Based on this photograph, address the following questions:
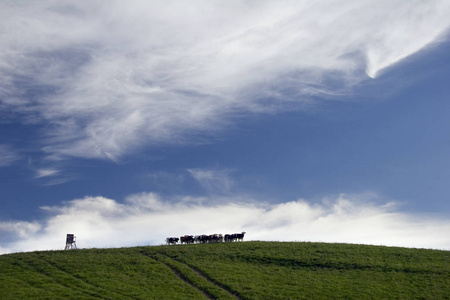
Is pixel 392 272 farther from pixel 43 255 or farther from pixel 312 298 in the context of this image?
pixel 43 255

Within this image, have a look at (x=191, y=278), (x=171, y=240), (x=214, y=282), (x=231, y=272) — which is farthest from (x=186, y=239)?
(x=214, y=282)

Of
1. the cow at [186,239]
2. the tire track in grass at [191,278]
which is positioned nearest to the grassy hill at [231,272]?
the tire track in grass at [191,278]

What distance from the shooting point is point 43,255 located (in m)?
55.1

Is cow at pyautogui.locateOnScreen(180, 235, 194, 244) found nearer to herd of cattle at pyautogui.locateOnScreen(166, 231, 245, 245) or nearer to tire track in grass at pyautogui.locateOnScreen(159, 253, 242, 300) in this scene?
herd of cattle at pyautogui.locateOnScreen(166, 231, 245, 245)

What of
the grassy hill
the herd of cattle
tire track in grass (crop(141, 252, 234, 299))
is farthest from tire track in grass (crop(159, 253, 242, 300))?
the herd of cattle

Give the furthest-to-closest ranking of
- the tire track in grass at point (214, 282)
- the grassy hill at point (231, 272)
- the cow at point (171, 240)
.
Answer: the cow at point (171, 240) → the grassy hill at point (231, 272) → the tire track in grass at point (214, 282)

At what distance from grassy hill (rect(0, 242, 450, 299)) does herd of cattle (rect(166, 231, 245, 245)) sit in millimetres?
3346

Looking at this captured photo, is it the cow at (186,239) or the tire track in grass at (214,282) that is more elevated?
the cow at (186,239)

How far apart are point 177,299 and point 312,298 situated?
12.4 meters

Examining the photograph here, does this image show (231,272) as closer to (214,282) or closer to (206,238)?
(214,282)

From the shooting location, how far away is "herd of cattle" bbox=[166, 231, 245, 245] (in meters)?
62.6

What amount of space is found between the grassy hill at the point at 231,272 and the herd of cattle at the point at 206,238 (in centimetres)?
335

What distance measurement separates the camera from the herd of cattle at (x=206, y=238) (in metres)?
62.6

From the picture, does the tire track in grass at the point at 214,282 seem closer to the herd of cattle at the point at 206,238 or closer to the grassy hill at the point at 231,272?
the grassy hill at the point at 231,272
